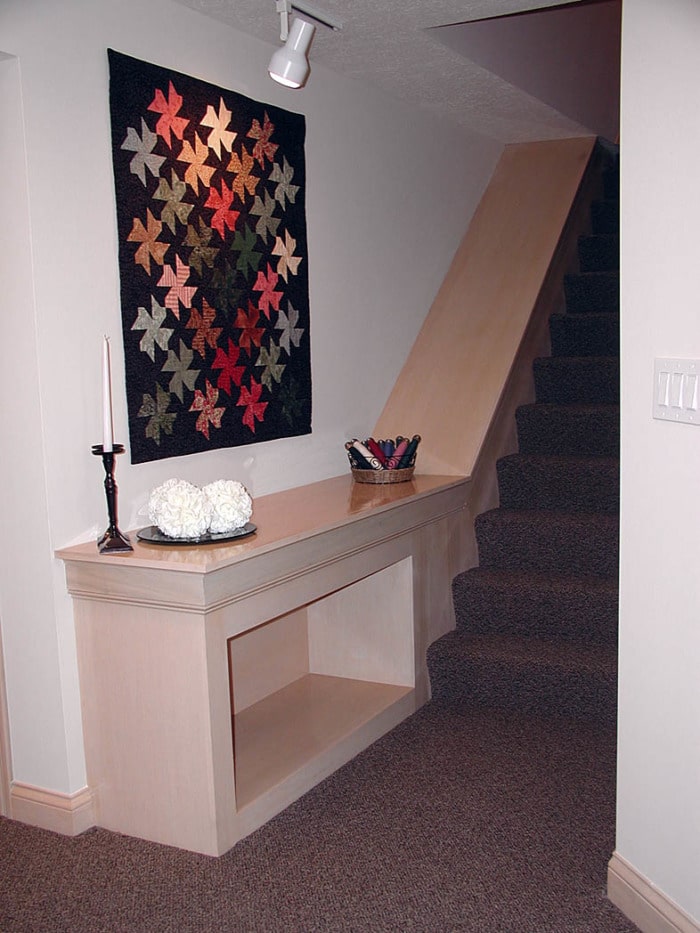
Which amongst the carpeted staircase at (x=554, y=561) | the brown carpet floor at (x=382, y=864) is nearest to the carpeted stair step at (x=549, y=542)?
the carpeted staircase at (x=554, y=561)

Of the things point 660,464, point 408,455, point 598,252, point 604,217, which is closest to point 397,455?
point 408,455

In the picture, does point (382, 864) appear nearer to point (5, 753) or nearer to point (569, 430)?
point (5, 753)

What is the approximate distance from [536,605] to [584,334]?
4.94 feet

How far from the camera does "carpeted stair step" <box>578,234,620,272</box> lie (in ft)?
15.8

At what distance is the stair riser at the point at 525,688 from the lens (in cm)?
320

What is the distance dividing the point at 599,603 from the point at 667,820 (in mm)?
1400

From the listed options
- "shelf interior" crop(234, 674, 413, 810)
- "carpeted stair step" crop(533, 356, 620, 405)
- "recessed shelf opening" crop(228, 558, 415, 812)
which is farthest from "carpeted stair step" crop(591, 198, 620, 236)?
"shelf interior" crop(234, 674, 413, 810)

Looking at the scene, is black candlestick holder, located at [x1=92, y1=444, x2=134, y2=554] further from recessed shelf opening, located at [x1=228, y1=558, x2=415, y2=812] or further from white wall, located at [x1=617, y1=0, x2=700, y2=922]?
white wall, located at [x1=617, y1=0, x2=700, y2=922]

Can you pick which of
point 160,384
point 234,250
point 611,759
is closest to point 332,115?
point 234,250

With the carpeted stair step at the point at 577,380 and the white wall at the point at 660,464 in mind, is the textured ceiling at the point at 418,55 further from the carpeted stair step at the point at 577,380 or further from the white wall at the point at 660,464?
the carpeted stair step at the point at 577,380

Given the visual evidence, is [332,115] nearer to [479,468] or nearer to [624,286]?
[479,468]

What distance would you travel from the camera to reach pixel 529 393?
4348mm

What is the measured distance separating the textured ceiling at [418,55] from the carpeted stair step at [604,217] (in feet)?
1.87

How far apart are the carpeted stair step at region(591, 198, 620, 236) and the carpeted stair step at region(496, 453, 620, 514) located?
1558mm
